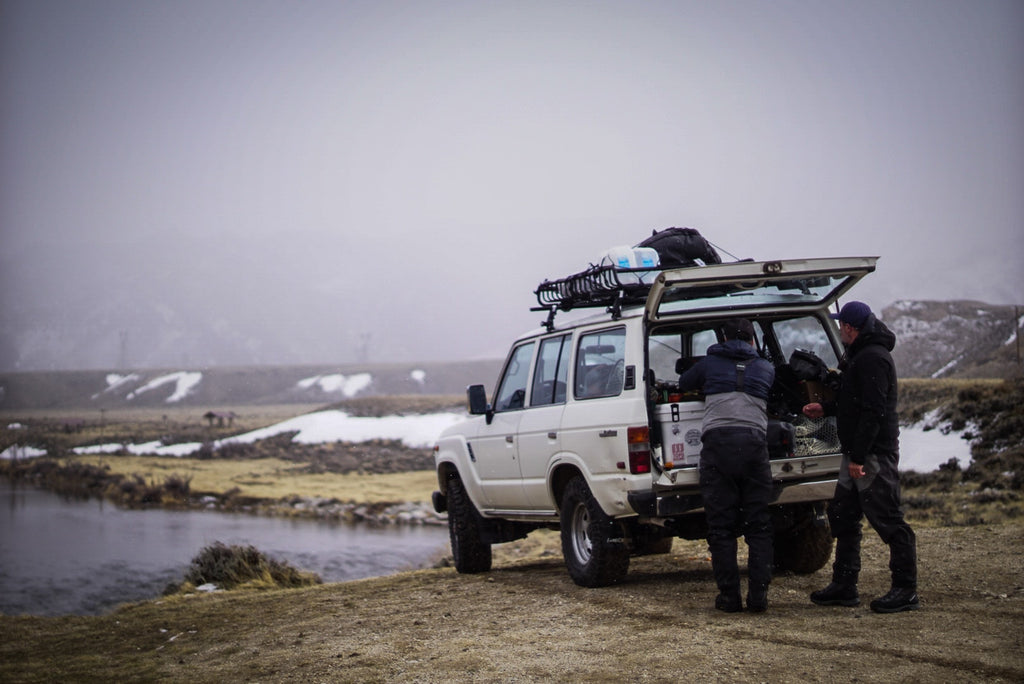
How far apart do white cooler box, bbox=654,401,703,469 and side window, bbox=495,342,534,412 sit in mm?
2161

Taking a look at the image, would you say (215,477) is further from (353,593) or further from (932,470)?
(353,593)

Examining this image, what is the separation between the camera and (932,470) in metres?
18.2

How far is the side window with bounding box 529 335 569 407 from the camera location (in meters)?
8.84

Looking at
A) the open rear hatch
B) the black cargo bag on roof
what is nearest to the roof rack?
the open rear hatch

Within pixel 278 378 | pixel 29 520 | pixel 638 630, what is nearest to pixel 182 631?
pixel 638 630

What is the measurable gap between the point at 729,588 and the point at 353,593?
441 cm

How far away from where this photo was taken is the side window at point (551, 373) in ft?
29.0

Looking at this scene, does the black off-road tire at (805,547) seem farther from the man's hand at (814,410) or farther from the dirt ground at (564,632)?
the man's hand at (814,410)

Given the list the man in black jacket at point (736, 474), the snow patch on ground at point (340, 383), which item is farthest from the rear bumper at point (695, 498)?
the snow patch on ground at point (340, 383)

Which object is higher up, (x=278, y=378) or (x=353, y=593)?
(x=278, y=378)

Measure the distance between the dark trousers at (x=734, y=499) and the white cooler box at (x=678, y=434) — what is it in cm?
34

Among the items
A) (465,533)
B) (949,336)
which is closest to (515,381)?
(465,533)

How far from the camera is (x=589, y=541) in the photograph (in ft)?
27.8

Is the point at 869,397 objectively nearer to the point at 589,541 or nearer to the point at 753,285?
the point at 753,285
